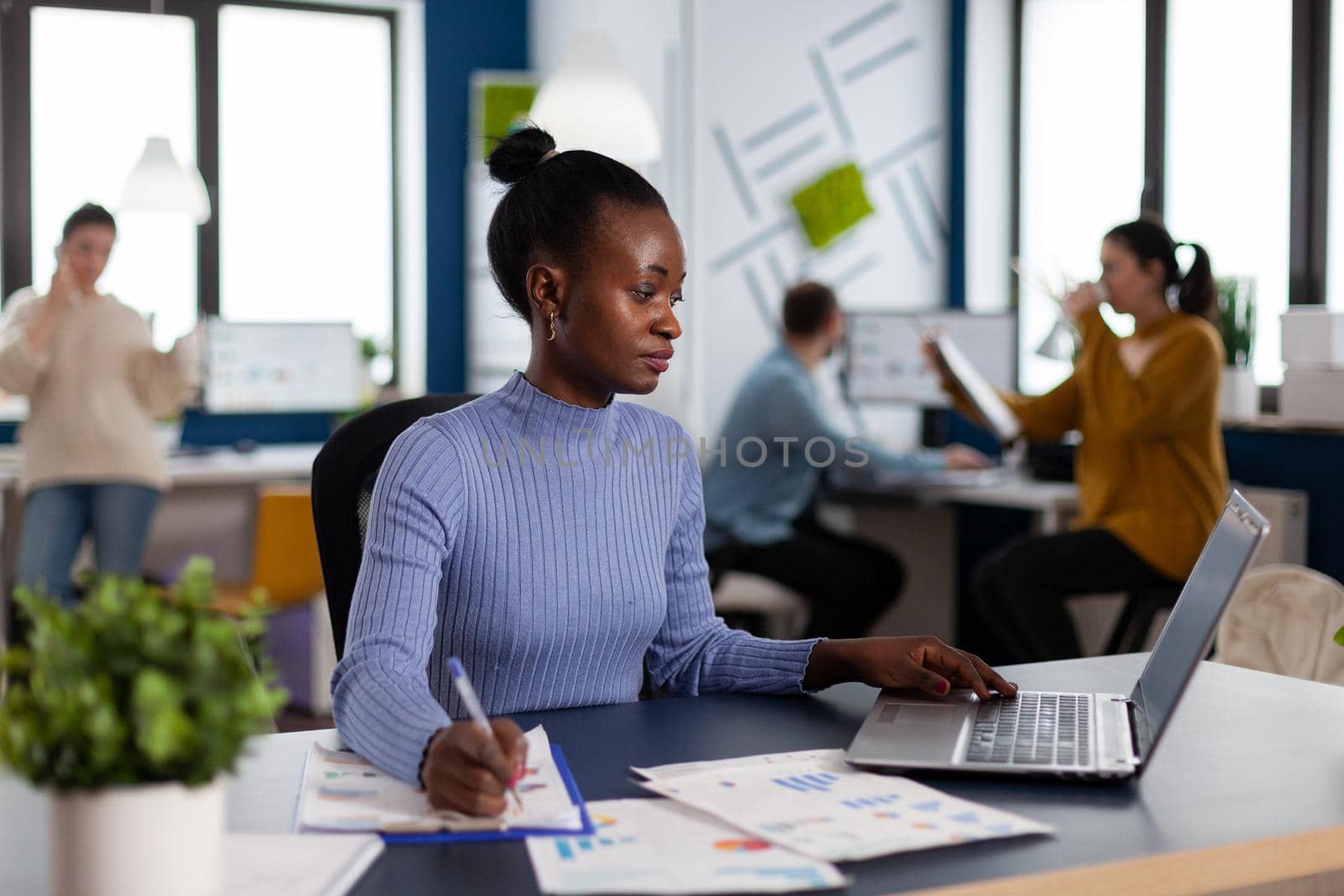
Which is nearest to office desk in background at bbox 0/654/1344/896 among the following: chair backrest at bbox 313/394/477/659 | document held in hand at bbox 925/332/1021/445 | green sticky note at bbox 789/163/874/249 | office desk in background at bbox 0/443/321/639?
chair backrest at bbox 313/394/477/659

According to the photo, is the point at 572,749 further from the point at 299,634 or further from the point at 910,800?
the point at 299,634

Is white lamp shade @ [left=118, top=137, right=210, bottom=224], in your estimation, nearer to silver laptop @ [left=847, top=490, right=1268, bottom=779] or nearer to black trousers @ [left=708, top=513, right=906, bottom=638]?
black trousers @ [left=708, top=513, right=906, bottom=638]

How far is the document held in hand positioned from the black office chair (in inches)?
21.4

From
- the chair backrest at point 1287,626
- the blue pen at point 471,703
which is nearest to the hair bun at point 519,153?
the blue pen at point 471,703

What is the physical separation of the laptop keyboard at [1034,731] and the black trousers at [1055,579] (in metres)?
1.99

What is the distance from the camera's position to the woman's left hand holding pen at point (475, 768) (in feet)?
3.26

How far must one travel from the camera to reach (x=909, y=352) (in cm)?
450

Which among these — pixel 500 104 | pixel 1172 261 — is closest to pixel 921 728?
pixel 1172 261

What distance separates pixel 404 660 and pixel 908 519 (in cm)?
351

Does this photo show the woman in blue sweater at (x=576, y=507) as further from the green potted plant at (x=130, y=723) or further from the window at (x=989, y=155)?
the window at (x=989, y=155)

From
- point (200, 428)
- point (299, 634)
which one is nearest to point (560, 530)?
point (299, 634)

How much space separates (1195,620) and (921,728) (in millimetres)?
241

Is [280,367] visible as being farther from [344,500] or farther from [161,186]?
[344,500]

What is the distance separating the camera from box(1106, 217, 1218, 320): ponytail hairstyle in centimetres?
340
